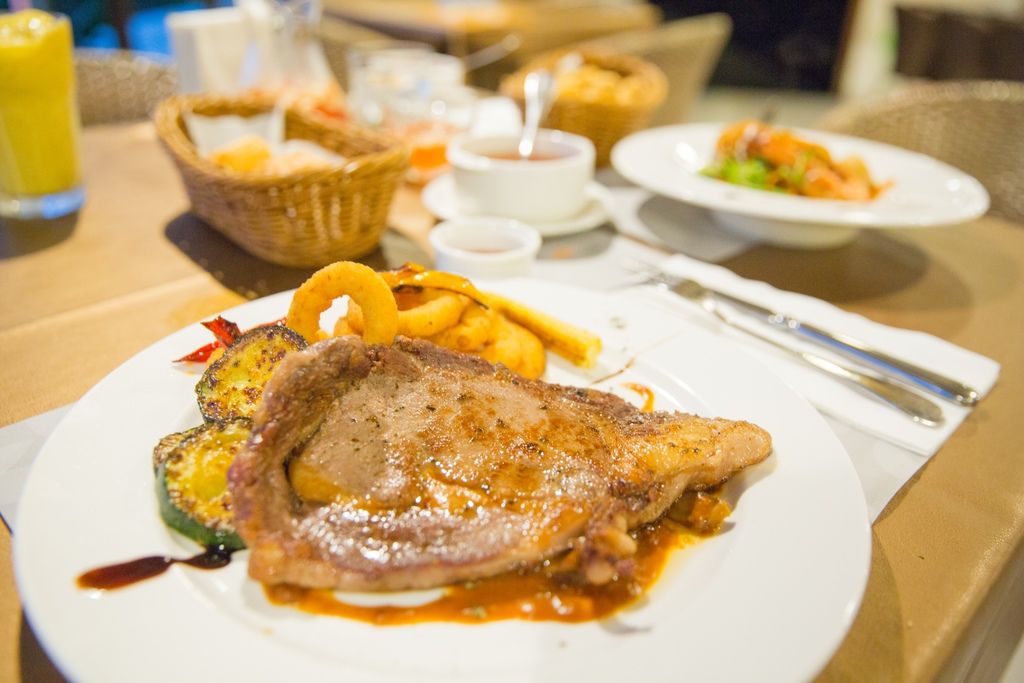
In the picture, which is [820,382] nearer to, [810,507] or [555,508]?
[810,507]

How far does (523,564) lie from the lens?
1.24 m

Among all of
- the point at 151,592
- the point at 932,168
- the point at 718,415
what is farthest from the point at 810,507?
the point at 932,168

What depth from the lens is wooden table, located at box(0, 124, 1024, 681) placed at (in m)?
1.27

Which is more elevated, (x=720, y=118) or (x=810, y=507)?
(x=810, y=507)

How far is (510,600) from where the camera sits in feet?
3.92

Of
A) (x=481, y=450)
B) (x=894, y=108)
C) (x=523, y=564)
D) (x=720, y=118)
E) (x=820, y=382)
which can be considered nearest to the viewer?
(x=523, y=564)

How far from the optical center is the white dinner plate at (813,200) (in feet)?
8.55

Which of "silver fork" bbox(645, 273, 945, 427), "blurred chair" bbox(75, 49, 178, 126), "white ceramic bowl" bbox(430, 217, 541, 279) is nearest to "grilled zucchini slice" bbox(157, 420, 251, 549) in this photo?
"white ceramic bowl" bbox(430, 217, 541, 279)

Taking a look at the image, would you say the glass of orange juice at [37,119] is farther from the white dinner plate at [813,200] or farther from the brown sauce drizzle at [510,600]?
the brown sauce drizzle at [510,600]

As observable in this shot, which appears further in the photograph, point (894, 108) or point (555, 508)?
point (894, 108)

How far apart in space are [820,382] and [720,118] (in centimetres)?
939

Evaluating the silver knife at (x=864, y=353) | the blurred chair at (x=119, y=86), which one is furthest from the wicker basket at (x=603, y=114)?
the blurred chair at (x=119, y=86)

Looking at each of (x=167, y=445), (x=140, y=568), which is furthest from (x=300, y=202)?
(x=140, y=568)

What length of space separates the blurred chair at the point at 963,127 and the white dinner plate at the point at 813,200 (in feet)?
2.74
